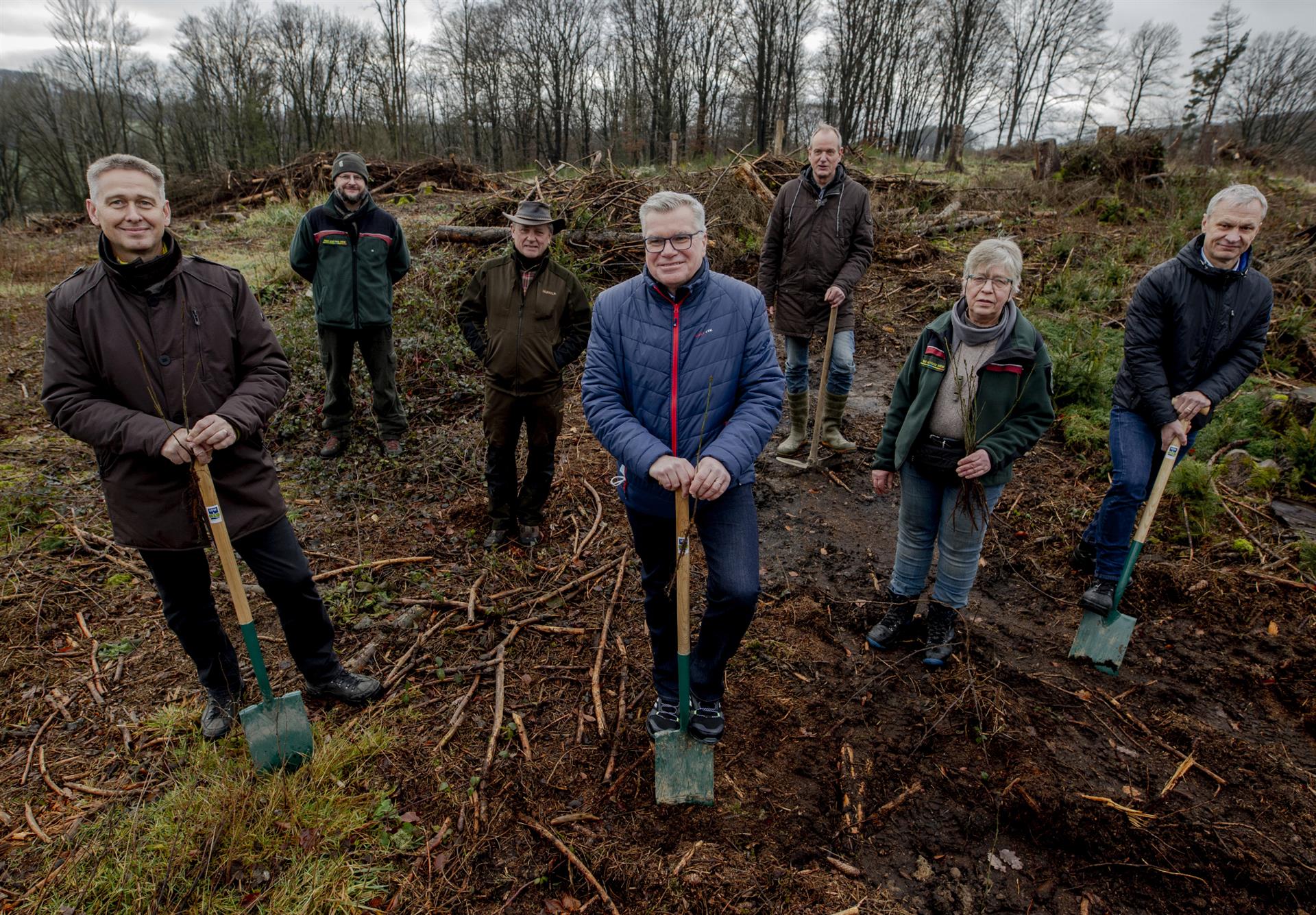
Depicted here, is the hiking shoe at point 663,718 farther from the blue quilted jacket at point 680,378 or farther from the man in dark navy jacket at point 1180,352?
the man in dark navy jacket at point 1180,352

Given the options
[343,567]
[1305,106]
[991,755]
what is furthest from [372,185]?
[1305,106]

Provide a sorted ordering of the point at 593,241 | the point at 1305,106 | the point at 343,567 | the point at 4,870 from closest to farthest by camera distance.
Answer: the point at 4,870 → the point at 343,567 → the point at 593,241 → the point at 1305,106

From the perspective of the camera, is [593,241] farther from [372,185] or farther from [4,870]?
[372,185]

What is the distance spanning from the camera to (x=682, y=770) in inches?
101

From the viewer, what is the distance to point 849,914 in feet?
7.03

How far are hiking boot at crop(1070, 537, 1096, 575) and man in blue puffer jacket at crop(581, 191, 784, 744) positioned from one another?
2.92 metres

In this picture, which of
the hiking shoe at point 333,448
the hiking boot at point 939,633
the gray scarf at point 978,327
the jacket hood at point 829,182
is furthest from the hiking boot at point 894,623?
the hiking shoe at point 333,448

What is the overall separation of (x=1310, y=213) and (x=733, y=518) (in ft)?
41.6

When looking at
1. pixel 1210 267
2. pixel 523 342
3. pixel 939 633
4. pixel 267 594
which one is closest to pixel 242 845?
pixel 267 594

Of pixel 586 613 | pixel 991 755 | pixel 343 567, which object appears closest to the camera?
pixel 991 755

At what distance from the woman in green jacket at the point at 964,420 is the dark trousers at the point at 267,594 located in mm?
2749

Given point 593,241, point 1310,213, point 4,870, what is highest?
point 1310,213

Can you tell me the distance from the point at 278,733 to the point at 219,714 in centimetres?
52

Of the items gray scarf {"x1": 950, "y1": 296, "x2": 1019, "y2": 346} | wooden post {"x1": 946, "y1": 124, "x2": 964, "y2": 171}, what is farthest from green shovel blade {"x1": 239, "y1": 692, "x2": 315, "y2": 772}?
wooden post {"x1": 946, "y1": 124, "x2": 964, "y2": 171}
